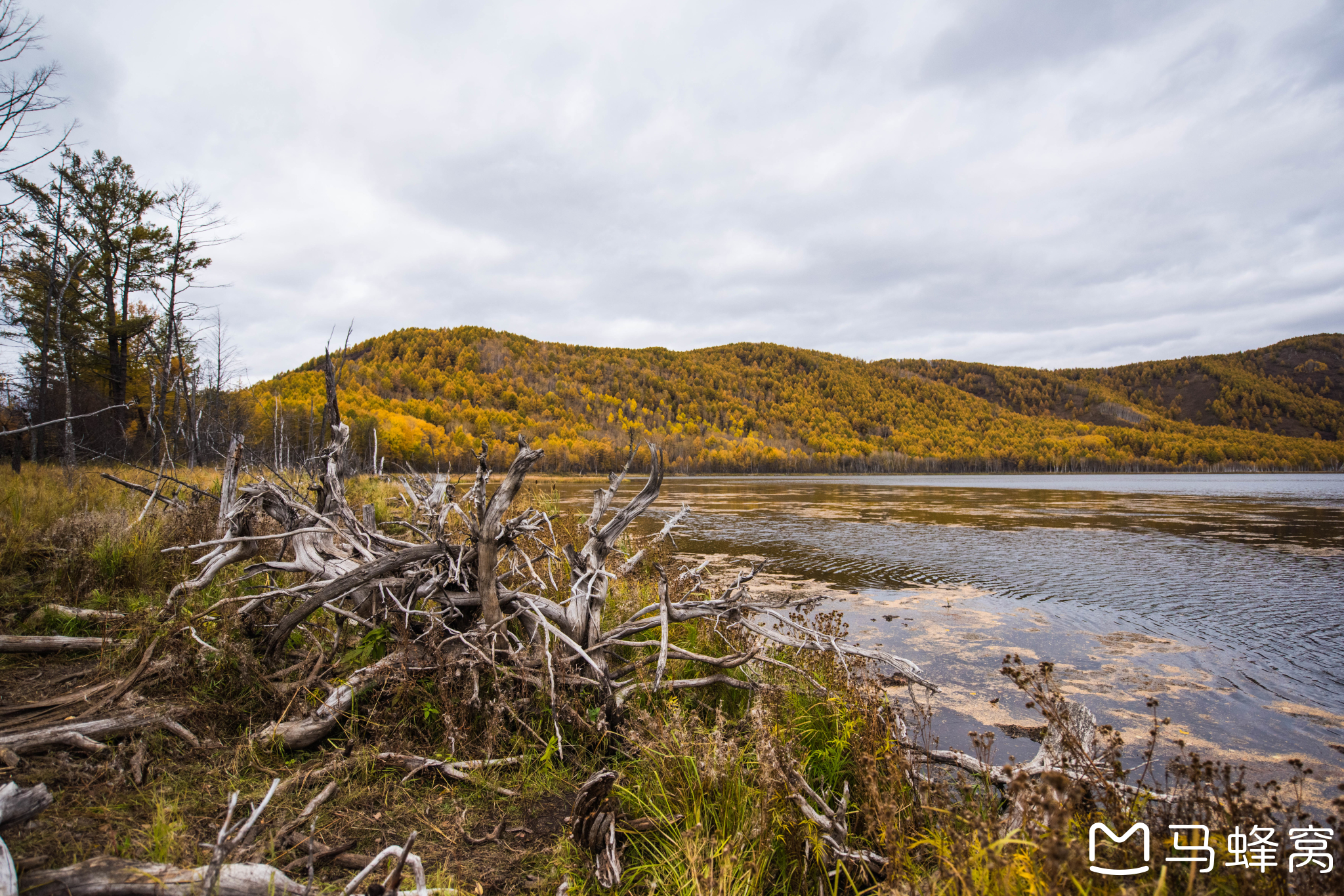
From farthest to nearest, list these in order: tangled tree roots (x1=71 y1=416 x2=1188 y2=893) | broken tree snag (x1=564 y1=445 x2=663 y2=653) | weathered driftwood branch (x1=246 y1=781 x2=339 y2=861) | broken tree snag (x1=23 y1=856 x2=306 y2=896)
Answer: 1. broken tree snag (x1=564 y1=445 x2=663 y2=653)
2. tangled tree roots (x1=71 y1=416 x2=1188 y2=893)
3. weathered driftwood branch (x1=246 y1=781 x2=339 y2=861)
4. broken tree snag (x1=23 y1=856 x2=306 y2=896)

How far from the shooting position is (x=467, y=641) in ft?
11.7

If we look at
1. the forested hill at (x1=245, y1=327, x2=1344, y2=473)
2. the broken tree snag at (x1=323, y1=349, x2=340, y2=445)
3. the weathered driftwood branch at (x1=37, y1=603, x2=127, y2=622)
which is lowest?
the weathered driftwood branch at (x1=37, y1=603, x2=127, y2=622)

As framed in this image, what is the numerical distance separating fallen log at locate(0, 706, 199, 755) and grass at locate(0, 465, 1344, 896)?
7cm

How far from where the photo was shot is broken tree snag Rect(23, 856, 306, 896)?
73.5 inches

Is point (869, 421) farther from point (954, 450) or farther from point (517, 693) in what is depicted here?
point (517, 693)

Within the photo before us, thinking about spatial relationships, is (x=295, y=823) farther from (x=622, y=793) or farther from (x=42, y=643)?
(x=42, y=643)

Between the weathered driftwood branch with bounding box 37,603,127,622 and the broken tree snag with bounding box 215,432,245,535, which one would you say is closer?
the weathered driftwood branch with bounding box 37,603,127,622

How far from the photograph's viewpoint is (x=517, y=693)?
3662 millimetres

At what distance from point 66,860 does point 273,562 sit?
2.06m

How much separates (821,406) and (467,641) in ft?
443

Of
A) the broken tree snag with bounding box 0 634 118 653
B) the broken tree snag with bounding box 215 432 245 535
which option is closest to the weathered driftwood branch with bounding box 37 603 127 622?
the broken tree snag with bounding box 0 634 118 653

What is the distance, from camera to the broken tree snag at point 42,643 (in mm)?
4008

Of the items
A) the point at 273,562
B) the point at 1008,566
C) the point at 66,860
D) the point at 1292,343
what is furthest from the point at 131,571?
the point at 1292,343

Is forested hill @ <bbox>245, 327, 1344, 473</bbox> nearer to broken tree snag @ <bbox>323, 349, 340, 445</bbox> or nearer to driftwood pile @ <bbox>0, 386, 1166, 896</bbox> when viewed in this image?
broken tree snag @ <bbox>323, 349, 340, 445</bbox>
